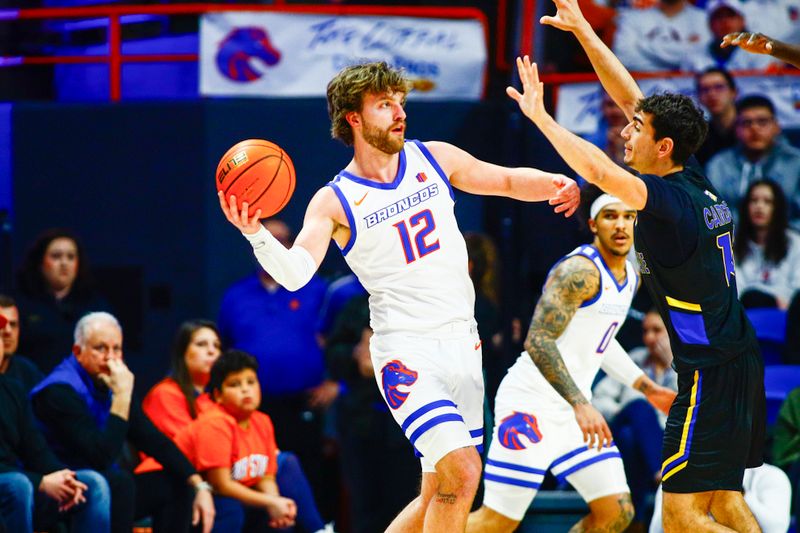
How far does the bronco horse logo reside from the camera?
1010 centimetres

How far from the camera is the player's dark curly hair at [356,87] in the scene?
20.3 ft

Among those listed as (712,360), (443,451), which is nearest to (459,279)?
(443,451)

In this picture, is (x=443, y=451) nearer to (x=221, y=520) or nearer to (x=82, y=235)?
(x=221, y=520)

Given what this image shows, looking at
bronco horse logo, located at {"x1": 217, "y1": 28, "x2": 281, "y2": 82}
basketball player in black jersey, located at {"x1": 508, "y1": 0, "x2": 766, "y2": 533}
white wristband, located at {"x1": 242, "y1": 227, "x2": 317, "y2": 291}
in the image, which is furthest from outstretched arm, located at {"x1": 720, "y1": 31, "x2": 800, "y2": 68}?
bronco horse logo, located at {"x1": 217, "y1": 28, "x2": 281, "y2": 82}

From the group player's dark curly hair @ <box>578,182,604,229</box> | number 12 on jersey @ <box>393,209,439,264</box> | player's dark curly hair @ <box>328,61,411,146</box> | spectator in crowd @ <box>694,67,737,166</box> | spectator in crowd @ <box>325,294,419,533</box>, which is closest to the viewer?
number 12 on jersey @ <box>393,209,439,264</box>

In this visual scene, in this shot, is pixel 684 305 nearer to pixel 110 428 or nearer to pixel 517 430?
pixel 517 430

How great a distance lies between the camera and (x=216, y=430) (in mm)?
8281

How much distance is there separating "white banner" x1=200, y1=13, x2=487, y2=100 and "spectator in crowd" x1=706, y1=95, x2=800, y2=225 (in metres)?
2.05

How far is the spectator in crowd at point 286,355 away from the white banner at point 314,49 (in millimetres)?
1234

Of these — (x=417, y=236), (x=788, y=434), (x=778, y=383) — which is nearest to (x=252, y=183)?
(x=417, y=236)

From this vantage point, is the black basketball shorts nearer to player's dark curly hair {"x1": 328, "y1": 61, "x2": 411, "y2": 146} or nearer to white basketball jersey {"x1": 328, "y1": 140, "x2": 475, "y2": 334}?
white basketball jersey {"x1": 328, "y1": 140, "x2": 475, "y2": 334}

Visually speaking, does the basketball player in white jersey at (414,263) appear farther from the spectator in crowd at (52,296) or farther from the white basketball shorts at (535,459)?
the spectator in crowd at (52,296)

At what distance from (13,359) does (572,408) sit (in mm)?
3476

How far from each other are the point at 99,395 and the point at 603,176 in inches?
153
